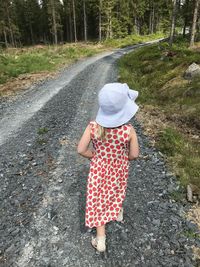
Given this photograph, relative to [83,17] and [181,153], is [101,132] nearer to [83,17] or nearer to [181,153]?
[181,153]

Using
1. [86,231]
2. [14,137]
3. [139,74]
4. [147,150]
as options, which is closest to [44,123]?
[14,137]

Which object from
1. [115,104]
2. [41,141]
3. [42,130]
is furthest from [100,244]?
[42,130]

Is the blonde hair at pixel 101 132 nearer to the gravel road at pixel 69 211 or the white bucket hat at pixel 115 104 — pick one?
the white bucket hat at pixel 115 104

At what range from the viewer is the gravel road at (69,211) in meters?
3.96

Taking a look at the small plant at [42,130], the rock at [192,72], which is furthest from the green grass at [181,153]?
the rock at [192,72]

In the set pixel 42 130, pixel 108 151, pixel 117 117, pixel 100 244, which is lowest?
pixel 42 130

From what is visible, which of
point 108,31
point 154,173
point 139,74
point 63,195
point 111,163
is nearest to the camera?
point 111,163

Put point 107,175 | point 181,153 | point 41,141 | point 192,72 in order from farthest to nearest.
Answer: point 192,72, point 41,141, point 181,153, point 107,175

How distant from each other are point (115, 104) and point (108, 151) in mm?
721

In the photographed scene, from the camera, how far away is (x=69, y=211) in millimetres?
4949

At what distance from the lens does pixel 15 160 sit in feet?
23.5

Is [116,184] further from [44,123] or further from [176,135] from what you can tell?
[44,123]

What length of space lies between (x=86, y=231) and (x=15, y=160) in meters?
3.52

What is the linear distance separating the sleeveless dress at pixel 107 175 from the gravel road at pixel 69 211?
0.62 m
